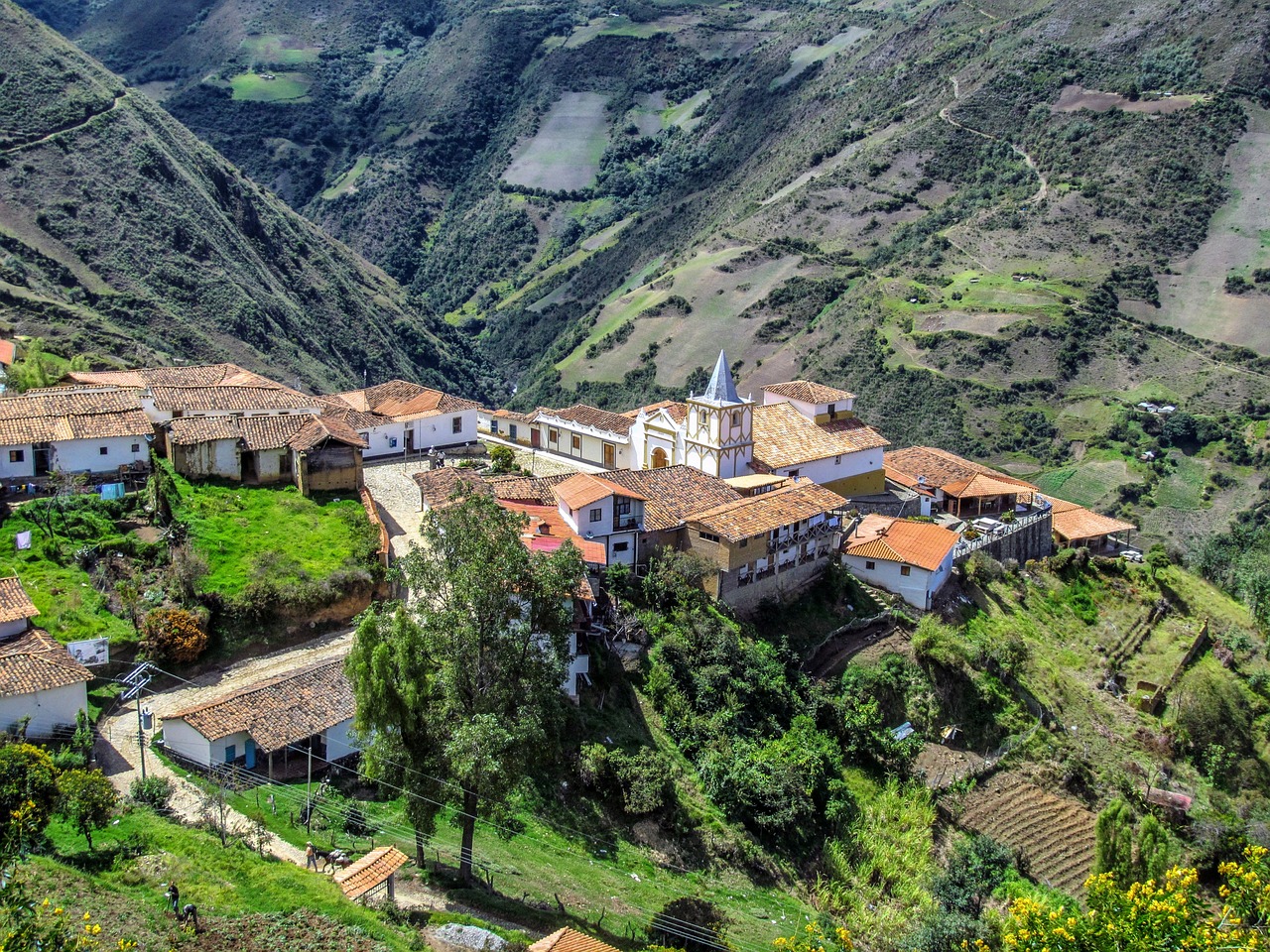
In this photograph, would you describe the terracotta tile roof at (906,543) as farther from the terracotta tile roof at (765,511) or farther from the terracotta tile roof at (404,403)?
the terracotta tile roof at (404,403)

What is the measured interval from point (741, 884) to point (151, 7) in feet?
636

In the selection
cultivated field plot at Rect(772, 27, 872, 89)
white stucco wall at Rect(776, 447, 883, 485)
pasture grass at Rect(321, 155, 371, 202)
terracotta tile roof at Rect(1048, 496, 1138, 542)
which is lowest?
terracotta tile roof at Rect(1048, 496, 1138, 542)

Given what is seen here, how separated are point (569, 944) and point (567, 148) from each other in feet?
516

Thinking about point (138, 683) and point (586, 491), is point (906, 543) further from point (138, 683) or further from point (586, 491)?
point (138, 683)

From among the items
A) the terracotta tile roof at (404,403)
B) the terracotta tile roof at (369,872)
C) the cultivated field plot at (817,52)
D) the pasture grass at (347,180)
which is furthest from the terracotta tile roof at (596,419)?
the pasture grass at (347,180)

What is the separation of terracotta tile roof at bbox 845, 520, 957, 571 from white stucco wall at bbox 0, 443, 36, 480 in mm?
25635

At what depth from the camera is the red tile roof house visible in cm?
2259

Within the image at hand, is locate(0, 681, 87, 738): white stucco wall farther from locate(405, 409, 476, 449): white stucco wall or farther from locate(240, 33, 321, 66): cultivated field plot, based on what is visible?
locate(240, 33, 321, 66): cultivated field plot

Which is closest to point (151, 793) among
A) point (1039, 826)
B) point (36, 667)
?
point (36, 667)

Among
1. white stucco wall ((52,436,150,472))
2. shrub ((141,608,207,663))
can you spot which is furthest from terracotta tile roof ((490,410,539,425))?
shrub ((141,608,207,663))

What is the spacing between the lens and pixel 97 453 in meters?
33.4

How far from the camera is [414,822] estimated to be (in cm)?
2172

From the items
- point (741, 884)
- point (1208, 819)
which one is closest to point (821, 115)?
point (1208, 819)

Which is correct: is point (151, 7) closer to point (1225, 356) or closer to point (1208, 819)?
point (1225, 356)
